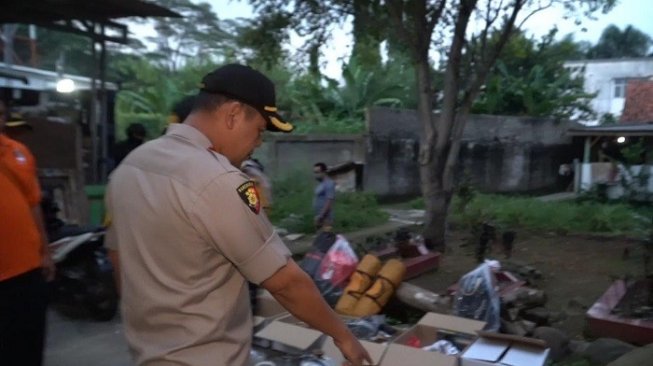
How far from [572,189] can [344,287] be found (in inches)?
636

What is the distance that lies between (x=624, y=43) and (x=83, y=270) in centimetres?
5724

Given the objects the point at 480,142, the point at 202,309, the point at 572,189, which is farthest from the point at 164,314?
the point at 572,189

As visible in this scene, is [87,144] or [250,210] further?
[87,144]

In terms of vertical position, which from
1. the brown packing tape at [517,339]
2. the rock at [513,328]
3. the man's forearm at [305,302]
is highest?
the man's forearm at [305,302]

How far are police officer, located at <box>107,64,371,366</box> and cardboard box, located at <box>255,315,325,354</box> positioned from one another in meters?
2.74

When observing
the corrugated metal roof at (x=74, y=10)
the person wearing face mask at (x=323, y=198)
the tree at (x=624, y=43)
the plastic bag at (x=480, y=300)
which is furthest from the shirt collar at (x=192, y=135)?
the tree at (x=624, y=43)

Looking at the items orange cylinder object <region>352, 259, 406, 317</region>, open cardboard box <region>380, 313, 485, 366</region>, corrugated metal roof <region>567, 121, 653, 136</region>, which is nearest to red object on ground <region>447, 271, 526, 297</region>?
orange cylinder object <region>352, 259, 406, 317</region>

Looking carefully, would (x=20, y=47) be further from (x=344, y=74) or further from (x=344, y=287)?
(x=344, y=287)

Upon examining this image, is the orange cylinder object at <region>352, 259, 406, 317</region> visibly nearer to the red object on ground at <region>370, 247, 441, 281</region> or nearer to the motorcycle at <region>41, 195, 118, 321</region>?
the red object on ground at <region>370, 247, 441, 281</region>

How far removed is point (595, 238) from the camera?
1162 cm

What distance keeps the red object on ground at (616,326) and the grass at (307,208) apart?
5704 millimetres

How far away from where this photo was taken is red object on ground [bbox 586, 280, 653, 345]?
5.52 metres

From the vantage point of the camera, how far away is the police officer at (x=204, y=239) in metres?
1.86

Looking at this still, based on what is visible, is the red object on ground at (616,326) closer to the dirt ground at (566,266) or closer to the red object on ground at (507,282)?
the dirt ground at (566,266)
